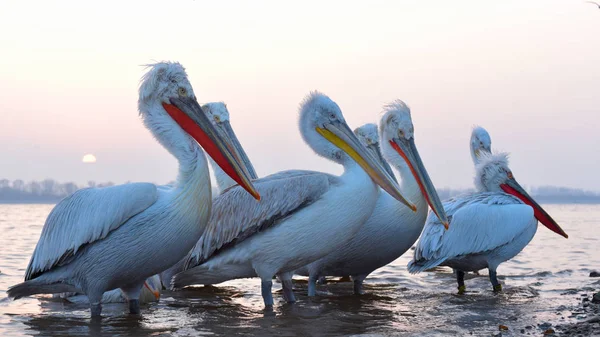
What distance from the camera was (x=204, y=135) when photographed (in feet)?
16.9

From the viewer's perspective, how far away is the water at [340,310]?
486 cm

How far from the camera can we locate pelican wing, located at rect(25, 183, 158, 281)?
4.82 meters

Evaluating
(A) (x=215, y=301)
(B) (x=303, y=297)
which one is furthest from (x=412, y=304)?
(A) (x=215, y=301)

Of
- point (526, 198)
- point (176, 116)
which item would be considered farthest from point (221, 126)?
point (526, 198)

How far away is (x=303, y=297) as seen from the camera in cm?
657

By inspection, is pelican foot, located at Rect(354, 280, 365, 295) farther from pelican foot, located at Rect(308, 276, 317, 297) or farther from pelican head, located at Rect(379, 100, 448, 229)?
pelican head, located at Rect(379, 100, 448, 229)

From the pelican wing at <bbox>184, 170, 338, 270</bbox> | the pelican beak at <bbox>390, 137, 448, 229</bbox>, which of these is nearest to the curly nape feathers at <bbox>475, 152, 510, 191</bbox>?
the pelican beak at <bbox>390, 137, 448, 229</bbox>

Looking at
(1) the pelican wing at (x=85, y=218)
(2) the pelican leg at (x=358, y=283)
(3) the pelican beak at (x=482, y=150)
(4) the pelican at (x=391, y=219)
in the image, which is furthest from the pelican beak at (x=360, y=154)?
(3) the pelican beak at (x=482, y=150)

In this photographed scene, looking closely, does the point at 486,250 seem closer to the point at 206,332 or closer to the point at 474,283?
the point at 474,283

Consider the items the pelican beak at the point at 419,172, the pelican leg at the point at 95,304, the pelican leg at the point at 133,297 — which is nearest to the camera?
the pelican leg at the point at 95,304

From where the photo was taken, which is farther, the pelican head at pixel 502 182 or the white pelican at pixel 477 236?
the pelican head at pixel 502 182

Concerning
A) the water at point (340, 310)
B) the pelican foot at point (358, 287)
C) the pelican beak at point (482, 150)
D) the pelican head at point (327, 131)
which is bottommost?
the water at point (340, 310)

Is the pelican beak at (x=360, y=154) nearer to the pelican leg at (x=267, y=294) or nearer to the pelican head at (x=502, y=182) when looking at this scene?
the pelican leg at (x=267, y=294)

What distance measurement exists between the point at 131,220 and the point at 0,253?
6427 mm
